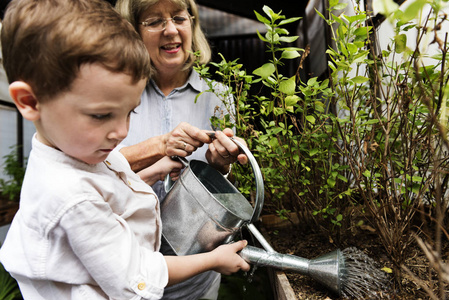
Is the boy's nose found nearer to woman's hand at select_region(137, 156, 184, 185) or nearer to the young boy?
the young boy

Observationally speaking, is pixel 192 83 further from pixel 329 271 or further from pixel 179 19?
pixel 329 271

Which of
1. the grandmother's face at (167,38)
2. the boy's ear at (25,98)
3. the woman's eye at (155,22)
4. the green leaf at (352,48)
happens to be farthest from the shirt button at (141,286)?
the woman's eye at (155,22)

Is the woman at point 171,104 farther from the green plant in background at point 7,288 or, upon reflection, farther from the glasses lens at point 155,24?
the green plant in background at point 7,288

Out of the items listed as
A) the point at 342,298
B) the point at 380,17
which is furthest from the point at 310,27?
the point at 342,298

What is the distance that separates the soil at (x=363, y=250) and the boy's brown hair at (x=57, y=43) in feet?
3.26

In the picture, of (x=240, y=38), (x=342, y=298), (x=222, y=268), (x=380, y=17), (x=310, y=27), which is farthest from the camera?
(x=240, y=38)

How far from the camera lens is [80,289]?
84cm

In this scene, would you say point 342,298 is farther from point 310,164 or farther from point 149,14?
point 149,14

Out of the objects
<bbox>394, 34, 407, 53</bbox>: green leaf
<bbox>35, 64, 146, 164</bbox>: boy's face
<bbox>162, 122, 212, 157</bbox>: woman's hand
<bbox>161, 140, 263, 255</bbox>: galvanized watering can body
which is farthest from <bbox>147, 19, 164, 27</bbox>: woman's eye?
<bbox>394, 34, 407, 53</bbox>: green leaf

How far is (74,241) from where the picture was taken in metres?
0.78

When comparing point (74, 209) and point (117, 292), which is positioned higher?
point (74, 209)

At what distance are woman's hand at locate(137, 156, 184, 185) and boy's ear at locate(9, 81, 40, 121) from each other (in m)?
0.61

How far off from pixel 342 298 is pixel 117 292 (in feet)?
2.63

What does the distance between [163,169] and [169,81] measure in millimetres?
693
